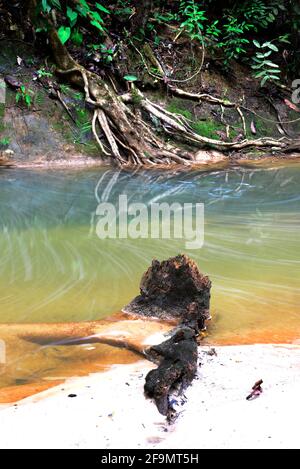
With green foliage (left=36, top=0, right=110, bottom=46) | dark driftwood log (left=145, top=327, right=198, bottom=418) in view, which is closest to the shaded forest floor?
green foliage (left=36, top=0, right=110, bottom=46)

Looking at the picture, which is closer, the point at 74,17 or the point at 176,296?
the point at 176,296

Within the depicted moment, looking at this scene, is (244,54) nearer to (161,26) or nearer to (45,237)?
(161,26)

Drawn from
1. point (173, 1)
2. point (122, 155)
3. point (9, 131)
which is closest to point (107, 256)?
point (122, 155)

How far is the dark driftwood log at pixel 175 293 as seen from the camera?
2146 mm

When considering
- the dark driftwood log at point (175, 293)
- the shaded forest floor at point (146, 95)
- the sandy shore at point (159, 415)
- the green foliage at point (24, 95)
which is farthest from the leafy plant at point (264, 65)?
the sandy shore at point (159, 415)

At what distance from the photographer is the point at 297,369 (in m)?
1.63

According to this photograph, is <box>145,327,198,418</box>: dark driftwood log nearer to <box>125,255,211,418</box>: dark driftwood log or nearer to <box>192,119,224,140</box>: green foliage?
<box>125,255,211,418</box>: dark driftwood log

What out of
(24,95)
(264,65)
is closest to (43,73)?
(24,95)

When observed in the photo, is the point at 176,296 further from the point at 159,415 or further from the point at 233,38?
the point at 233,38

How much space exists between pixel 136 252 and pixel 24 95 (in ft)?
17.6

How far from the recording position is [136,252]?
3.28 m

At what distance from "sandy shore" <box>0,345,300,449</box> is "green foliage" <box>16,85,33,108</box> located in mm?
6760

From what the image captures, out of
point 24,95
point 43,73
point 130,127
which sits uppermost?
point 43,73
